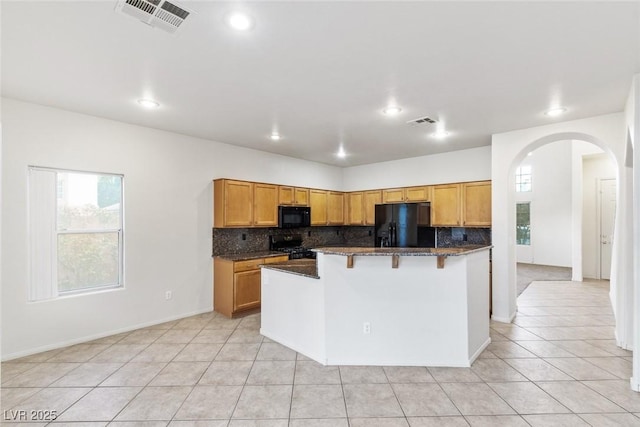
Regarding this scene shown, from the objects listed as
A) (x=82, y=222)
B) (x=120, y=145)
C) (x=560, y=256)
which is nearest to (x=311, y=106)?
(x=120, y=145)

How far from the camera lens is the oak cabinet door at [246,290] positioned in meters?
4.52

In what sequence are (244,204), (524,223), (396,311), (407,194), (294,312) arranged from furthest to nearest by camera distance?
1. (524,223)
2. (407,194)
3. (244,204)
4. (294,312)
5. (396,311)

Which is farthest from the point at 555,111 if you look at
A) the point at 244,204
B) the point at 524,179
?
the point at 524,179

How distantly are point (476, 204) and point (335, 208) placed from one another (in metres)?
2.89

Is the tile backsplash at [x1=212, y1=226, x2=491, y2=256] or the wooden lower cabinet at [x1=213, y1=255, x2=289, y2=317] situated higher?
the tile backsplash at [x1=212, y1=226, x2=491, y2=256]

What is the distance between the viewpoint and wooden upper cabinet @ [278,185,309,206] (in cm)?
559

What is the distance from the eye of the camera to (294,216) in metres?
5.78

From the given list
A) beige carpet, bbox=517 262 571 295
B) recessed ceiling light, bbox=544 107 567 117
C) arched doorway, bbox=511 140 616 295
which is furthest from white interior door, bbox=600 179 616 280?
recessed ceiling light, bbox=544 107 567 117

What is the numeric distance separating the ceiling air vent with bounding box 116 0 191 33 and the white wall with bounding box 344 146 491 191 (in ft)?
16.3

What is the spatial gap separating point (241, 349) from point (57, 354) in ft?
6.51

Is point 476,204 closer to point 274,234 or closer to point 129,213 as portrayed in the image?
point 274,234

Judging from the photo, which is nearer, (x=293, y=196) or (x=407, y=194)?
(x=293, y=196)

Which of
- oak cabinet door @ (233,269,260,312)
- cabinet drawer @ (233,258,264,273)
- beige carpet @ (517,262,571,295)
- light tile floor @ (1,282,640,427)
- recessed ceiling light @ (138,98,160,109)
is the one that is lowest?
beige carpet @ (517,262,571,295)

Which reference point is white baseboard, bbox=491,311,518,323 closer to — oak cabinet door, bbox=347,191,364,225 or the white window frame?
oak cabinet door, bbox=347,191,364,225
